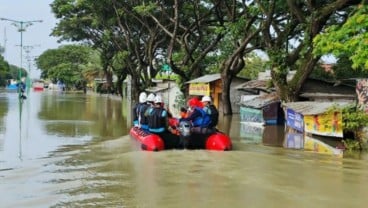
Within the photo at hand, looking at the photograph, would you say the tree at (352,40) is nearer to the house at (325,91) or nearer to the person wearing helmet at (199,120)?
the person wearing helmet at (199,120)

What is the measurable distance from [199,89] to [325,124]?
65.9 feet

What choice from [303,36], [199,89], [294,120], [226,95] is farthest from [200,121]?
[199,89]

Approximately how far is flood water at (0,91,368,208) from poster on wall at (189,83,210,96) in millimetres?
19816

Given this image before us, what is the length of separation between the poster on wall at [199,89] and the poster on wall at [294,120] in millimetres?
13971

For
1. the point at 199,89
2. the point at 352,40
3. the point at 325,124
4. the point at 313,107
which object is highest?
the point at 352,40

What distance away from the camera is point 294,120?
22859mm

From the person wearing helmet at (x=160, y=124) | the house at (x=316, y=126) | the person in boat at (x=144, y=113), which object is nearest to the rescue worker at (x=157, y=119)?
the person wearing helmet at (x=160, y=124)

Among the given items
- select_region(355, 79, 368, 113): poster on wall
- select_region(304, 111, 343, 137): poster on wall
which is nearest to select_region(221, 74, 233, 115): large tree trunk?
select_region(304, 111, 343, 137): poster on wall

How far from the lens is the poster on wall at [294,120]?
71.3 ft

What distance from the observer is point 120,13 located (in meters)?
41.8

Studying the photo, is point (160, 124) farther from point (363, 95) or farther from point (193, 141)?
point (363, 95)

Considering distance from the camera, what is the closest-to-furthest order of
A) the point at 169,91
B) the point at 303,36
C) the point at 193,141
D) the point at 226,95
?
the point at 193,141, the point at 303,36, the point at 226,95, the point at 169,91

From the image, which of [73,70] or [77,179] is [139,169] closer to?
[77,179]

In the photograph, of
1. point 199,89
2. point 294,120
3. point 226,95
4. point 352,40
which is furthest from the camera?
point 199,89
